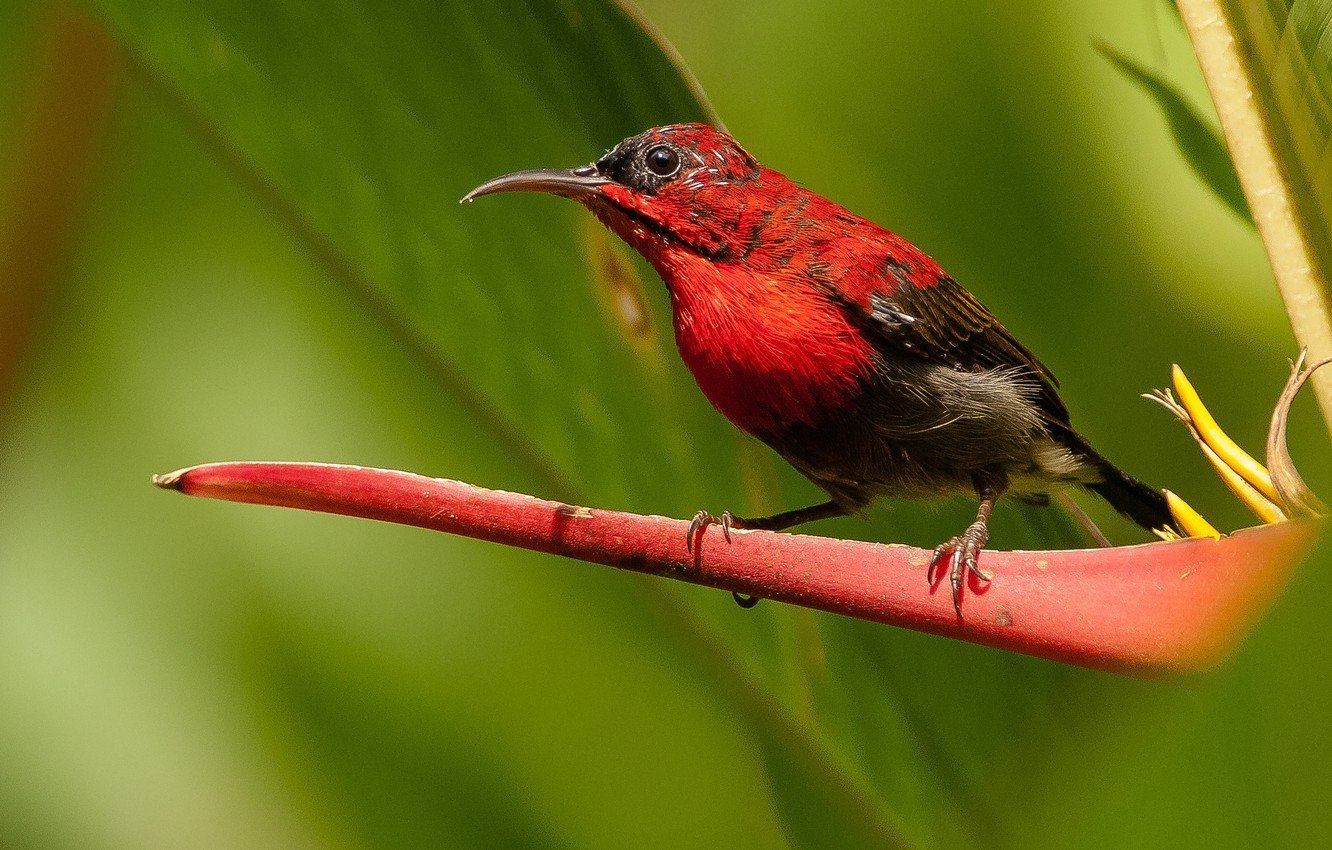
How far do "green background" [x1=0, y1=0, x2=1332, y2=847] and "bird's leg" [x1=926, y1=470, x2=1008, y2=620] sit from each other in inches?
1.1

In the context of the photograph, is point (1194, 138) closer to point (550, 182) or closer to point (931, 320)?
point (931, 320)

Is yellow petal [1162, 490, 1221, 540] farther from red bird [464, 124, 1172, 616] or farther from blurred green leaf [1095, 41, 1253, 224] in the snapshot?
blurred green leaf [1095, 41, 1253, 224]

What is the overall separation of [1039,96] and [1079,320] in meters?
0.18

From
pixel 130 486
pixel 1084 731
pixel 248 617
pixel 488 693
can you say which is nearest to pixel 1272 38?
pixel 1084 731

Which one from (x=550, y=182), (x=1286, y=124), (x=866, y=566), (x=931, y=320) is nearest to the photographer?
(x=866, y=566)

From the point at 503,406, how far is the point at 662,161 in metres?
0.18

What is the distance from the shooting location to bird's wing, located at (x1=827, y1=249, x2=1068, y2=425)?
0.82 metres

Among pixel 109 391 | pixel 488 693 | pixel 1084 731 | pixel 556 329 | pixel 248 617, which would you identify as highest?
pixel 109 391

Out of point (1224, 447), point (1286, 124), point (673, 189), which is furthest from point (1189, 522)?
point (673, 189)

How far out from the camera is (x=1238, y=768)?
265 millimetres

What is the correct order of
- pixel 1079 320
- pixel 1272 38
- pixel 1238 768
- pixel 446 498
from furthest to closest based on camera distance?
pixel 1079 320 → pixel 1272 38 → pixel 446 498 → pixel 1238 768

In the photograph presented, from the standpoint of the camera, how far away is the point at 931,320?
2.82 feet

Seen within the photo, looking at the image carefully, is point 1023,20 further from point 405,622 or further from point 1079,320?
point 405,622

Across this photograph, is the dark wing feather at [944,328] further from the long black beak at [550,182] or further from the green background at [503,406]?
the long black beak at [550,182]
